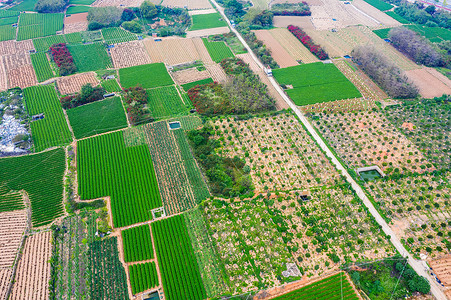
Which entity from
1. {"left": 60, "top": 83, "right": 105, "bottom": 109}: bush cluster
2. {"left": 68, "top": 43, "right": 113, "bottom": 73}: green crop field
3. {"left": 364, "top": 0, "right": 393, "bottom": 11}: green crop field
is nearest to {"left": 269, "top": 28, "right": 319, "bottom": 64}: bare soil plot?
{"left": 364, "top": 0, "right": 393, "bottom": 11}: green crop field

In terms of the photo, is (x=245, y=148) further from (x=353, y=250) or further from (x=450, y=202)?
(x=450, y=202)

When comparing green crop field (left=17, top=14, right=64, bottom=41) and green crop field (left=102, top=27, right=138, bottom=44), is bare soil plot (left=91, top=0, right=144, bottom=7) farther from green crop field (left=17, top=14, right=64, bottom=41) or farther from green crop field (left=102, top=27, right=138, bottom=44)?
green crop field (left=102, top=27, right=138, bottom=44)

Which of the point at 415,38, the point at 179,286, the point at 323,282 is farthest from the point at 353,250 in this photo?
the point at 415,38

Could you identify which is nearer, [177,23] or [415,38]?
[415,38]

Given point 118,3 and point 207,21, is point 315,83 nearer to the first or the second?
point 207,21

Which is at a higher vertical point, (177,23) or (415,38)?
(415,38)

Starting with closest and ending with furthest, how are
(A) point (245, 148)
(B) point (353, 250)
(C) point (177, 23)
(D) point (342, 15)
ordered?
(B) point (353, 250) < (A) point (245, 148) < (C) point (177, 23) < (D) point (342, 15)

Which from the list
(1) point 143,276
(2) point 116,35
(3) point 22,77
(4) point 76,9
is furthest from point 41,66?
(1) point 143,276
